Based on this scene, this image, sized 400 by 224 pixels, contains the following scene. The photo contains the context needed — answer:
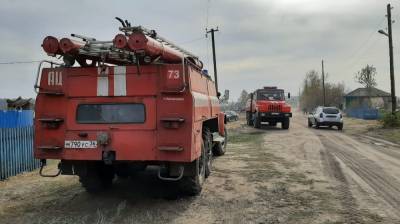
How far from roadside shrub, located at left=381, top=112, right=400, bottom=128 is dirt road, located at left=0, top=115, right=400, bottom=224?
2036 cm

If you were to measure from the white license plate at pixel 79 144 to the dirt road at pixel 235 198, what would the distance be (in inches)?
41.7

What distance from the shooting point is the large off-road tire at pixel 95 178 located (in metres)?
9.35

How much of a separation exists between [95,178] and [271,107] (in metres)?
23.9

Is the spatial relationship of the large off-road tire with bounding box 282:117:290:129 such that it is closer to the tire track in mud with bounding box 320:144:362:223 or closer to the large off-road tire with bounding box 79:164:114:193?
the tire track in mud with bounding box 320:144:362:223

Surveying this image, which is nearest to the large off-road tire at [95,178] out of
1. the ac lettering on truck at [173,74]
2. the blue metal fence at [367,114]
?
the ac lettering on truck at [173,74]

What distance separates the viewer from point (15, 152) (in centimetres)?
1334

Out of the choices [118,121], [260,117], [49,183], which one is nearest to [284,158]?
[49,183]

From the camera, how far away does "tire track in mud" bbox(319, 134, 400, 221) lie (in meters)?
9.30

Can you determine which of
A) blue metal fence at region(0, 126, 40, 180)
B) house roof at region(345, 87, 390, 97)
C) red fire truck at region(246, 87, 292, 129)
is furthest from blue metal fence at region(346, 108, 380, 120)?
blue metal fence at region(0, 126, 40, 180)

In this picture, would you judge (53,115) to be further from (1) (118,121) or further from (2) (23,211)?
(2) (23,211)

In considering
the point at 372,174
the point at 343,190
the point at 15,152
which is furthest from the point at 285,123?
the point at 343,190

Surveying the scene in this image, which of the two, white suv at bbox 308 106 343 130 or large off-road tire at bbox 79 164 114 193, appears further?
white suv at bbox 308 106 343 130

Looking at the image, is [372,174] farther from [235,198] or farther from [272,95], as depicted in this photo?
[272,95]

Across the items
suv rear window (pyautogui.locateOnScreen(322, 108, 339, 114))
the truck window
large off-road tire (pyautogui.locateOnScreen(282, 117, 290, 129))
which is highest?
the truck window
